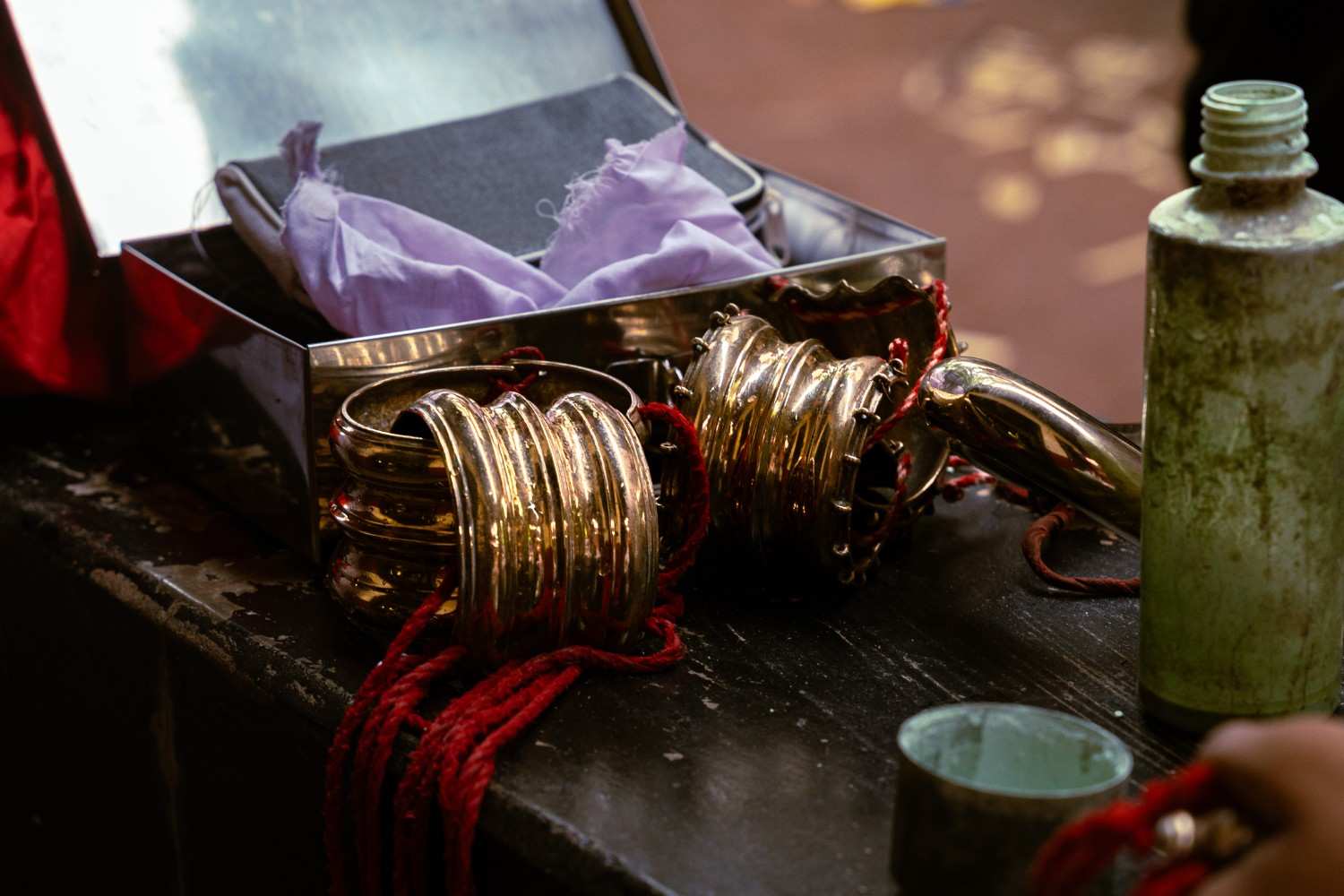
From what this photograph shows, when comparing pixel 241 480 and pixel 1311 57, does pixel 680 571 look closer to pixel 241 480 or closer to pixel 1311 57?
pixel 241 480

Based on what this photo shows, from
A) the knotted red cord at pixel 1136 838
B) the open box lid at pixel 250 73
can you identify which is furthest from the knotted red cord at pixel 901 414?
the open box lid at pixel 250 73

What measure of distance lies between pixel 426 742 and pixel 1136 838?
15.2 inches

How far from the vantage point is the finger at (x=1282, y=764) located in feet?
1.77

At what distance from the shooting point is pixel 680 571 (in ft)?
3.19

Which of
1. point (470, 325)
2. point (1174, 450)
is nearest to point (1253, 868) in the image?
point (1174, 450)

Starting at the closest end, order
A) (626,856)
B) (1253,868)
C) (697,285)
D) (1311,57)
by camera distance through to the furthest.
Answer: (1253,868) < (626,856) < (697,285) < (1311,57)

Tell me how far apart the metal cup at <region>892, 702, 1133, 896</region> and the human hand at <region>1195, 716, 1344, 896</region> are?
87mm

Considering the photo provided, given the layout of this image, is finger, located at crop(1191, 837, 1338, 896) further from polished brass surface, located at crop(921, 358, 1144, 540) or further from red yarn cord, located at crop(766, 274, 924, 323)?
red yarn cord, located at crop(766, 274, 924, 323)

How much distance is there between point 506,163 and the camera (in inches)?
53.3

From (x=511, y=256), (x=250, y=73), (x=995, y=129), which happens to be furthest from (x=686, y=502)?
(x=995, y=129)

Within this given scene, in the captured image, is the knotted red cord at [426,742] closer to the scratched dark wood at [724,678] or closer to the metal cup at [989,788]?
the scratched dark wood at [724,678]

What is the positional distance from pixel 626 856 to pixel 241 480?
52 centimetres

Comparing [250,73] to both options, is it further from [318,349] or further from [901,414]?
[901,414]

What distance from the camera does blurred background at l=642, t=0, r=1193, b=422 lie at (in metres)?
3.03
